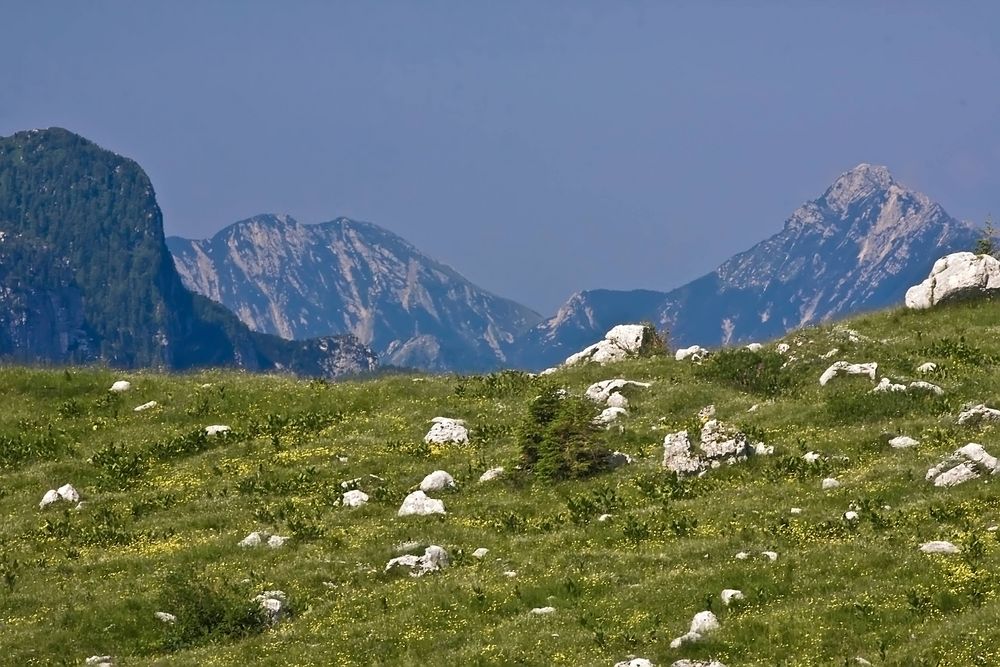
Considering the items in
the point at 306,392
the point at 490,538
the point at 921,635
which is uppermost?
the point at 306,392

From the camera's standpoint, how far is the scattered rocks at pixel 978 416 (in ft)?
117

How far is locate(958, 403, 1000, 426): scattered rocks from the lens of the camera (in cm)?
3563

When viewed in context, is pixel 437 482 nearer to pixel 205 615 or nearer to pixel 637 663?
pixel 205 615

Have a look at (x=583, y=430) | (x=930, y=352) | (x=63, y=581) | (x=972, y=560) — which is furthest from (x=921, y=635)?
(x=930, y=352)

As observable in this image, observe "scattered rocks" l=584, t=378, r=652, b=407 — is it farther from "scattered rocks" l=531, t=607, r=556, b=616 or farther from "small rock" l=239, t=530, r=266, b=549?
"scattered rocks" l=531, t=607, r=556, b=616

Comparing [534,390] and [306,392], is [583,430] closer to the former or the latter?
[534,390]

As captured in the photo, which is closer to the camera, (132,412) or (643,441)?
(643,441)

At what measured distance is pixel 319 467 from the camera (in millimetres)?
39125

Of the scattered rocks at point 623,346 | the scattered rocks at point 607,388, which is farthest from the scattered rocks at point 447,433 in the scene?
the scattered rocks at point 623,346

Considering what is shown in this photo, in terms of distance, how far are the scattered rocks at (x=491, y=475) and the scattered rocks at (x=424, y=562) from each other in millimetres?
7099

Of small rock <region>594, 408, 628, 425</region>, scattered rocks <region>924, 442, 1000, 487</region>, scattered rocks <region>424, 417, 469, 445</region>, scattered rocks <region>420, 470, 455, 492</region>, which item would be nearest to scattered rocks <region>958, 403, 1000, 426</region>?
scattered rocks <region>924, 442, 1000, 487</region>

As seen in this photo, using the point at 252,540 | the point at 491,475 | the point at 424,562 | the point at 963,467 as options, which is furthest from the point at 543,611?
the point at 963,467

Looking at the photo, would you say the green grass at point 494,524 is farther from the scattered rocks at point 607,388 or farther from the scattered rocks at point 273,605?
the scattered rocks at point 607,388

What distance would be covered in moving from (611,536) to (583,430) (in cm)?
652
